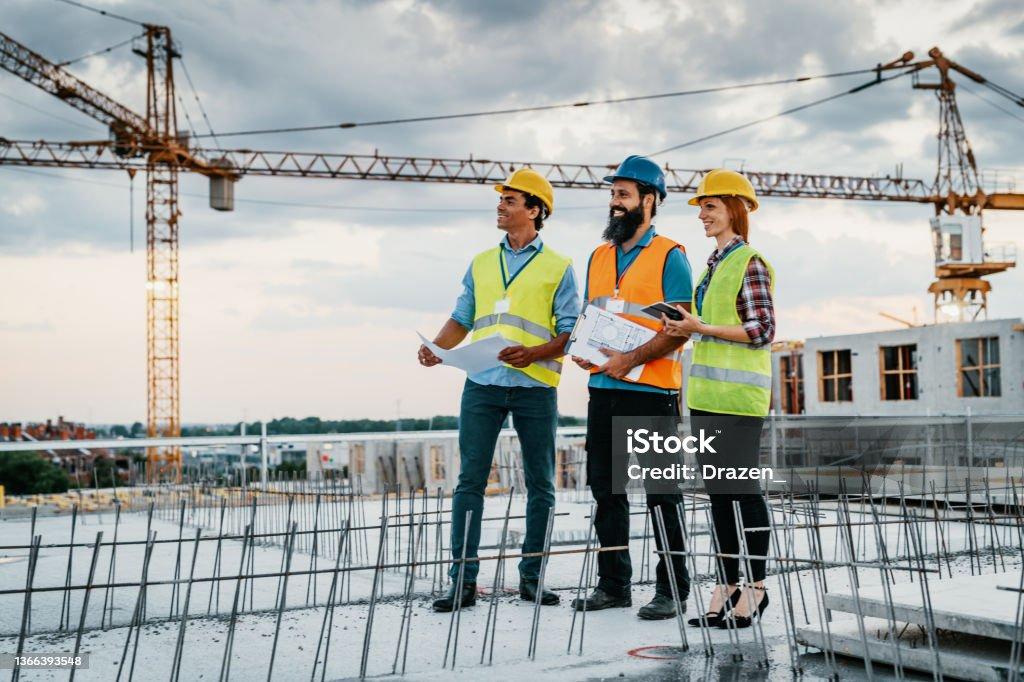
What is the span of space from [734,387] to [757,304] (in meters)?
0.34

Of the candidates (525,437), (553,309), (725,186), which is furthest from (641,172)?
(525,437)

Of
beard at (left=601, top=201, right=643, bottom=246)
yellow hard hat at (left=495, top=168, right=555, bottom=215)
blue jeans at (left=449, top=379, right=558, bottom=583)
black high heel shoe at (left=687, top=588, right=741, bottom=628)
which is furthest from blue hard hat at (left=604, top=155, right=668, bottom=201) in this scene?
black high heel shoe at (left=687, top=588, right=741, bottom=628)

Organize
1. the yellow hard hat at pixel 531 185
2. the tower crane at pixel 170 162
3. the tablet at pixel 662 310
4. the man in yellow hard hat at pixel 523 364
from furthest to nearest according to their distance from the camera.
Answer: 1. the tower crane at pixel 170 162
2. the yellow hard hat at pixel 531 185
3. the man in yellow hard hat at pixel 523 364
4. the tablet at pixel 662 310

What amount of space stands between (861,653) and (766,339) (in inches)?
48.2

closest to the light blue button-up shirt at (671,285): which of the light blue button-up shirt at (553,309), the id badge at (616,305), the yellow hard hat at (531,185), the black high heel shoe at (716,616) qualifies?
the id badge at (616,305)

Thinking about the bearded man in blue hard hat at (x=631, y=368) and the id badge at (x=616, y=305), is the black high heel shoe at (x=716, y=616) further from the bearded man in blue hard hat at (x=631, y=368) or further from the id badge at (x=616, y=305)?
the id badge at (x=616, y=305)

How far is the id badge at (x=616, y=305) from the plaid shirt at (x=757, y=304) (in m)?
0.54

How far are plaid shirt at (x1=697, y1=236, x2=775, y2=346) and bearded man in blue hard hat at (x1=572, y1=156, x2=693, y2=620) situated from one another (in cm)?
33

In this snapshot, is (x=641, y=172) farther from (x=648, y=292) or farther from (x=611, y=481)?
(x=611, y=481)

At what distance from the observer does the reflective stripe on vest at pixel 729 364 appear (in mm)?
4156

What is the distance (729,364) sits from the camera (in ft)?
13.7

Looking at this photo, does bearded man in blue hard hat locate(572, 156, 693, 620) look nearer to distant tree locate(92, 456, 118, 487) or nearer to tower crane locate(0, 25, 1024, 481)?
distant tree locate(92, 456, 118, 487)

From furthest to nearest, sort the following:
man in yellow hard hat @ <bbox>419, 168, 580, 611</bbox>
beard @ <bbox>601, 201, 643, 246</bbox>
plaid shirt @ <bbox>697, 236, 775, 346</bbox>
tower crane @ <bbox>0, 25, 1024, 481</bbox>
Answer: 1. tower crane @ <bbox>0, 25, 1024, 481</bbox>
2. man in yellow hard hat @ <bbox>419, 168, 580, 611</bbox>
3. beard @ <bbox>601, 201, 643, 246</bbox>
4. plaid shirt @ <bbox>697, 236, 775, 346</bbox>

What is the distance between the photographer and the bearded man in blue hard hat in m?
4.45
